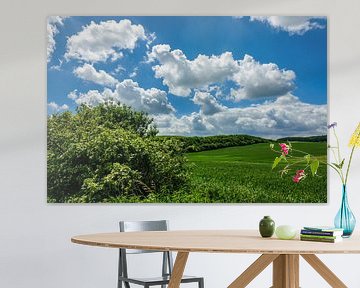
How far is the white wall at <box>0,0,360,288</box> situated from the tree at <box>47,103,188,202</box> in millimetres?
99

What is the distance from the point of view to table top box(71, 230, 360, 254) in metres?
3.66

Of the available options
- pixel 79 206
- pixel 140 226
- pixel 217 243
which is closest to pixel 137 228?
pixel 140 226

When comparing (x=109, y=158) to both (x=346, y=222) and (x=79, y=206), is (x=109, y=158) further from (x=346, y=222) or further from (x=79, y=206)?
(x=346, y=222)

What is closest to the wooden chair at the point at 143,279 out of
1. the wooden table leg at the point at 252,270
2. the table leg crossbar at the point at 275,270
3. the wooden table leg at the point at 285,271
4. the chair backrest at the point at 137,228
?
the chair backrest at the point at 137,228

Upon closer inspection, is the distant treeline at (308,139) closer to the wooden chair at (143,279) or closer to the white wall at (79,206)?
the white wall at (79,206)

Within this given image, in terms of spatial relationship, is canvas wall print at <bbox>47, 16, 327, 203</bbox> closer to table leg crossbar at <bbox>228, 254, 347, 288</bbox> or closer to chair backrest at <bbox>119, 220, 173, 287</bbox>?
chair backrest at <bbox>119, 220, 173, 287</bbox>

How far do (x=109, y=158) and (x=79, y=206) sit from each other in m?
0.45

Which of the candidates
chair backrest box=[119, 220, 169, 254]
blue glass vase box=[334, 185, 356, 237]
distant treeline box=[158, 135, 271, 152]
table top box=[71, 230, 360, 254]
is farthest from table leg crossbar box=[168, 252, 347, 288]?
distant treeline box=[158, 135, 271, 152]

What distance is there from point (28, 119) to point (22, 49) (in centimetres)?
55

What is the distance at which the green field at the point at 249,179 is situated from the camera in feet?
20.9

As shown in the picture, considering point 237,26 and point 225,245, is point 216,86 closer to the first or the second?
point 237,26

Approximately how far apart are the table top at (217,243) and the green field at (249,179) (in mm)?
1763

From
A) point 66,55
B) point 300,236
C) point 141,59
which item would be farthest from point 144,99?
point 300,236

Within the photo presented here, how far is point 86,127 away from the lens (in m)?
6.42
